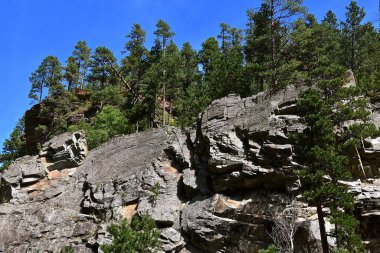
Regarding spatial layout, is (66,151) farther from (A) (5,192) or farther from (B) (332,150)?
(B) (332,150)

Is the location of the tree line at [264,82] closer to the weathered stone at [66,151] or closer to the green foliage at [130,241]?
the weathered stone at [66,151]

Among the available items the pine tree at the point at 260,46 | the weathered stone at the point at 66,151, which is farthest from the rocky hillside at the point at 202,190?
the pine tree at the point at 260,46

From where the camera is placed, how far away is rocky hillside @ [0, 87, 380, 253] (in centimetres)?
2208

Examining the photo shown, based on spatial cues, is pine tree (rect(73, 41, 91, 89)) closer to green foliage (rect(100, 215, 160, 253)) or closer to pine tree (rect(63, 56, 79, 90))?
pine tree (rect(63, 56, 79, 90))

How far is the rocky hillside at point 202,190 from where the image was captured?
72.4 feet

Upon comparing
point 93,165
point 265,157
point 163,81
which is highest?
point 163,81

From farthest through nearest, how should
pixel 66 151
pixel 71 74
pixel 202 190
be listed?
pixel 71 74 < pixel 66 151 < pixel 202 190

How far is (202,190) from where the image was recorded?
25.1 m

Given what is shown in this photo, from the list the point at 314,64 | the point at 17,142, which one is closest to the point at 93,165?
the point at 314,64

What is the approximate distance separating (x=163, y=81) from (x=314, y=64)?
15.2m

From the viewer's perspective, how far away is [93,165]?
3147cm

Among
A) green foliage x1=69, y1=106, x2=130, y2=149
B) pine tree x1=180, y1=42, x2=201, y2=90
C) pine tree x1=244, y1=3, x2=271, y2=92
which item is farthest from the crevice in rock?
pine tree x1=244, y1=3, x2=271, y2=92

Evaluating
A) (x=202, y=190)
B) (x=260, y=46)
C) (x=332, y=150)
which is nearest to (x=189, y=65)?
(x=260, y=46)

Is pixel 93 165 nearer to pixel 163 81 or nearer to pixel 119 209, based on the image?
pixel 119 209
